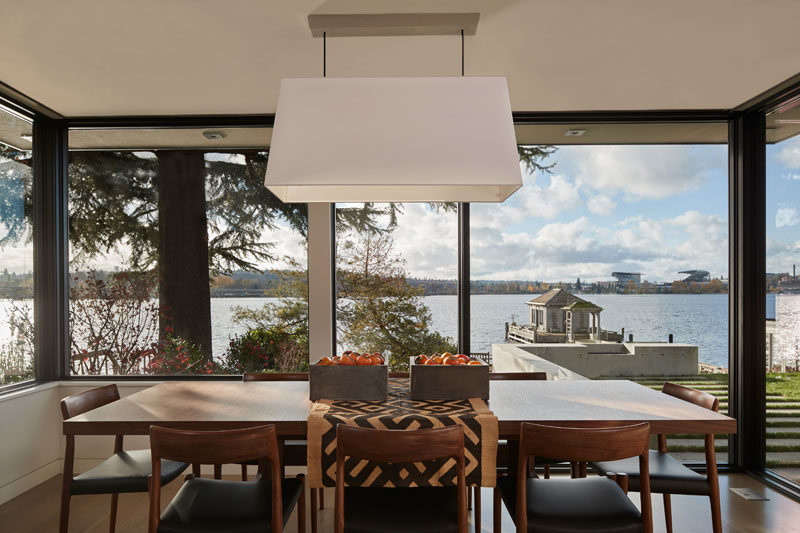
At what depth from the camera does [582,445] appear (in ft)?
6.22

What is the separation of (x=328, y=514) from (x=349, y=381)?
1290 millimetres

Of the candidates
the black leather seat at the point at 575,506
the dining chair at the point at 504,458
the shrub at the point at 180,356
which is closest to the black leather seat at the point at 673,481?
the black leather seat at the point at 575,506

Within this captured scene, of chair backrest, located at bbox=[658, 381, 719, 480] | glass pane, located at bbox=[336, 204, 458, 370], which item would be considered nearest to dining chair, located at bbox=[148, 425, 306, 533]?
chair backrest, located at bbox=[658, 381, 719, 480]

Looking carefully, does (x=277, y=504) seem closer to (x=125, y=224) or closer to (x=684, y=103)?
(x=125, y=224)

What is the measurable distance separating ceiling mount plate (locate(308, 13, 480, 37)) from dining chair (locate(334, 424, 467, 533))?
6.05 ft

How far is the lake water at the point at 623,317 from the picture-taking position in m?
4.09

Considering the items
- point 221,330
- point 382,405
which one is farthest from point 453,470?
point 221,330

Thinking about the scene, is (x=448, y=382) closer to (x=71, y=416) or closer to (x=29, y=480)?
(x=71, y=416)

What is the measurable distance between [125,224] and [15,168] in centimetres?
77

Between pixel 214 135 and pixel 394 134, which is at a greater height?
pixel 214 135

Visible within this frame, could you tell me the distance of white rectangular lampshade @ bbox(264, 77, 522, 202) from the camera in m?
2.20

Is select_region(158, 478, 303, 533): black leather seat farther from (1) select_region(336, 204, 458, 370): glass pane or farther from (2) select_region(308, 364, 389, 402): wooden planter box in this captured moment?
(1) select_region(336, 204, 458, 370): glass pane

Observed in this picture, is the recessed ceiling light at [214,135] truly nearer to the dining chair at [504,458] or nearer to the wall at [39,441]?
the wall at [39,441]

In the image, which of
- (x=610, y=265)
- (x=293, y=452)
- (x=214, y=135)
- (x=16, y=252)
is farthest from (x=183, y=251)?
(x=610, y=265)
